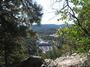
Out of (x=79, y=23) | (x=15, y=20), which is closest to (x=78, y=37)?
(x=79, y=23)

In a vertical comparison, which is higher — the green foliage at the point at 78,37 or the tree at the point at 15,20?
the green foliage at the point at 78,37

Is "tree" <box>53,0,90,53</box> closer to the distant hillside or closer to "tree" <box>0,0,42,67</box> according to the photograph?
the distant hillside

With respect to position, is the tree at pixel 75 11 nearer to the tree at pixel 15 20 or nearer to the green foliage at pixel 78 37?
the green foliage at pixel 78 37

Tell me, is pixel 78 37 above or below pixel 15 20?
above

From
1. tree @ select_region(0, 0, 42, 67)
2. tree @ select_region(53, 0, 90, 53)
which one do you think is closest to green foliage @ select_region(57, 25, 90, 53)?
tree @ select_region(53, 0, 90, 53)

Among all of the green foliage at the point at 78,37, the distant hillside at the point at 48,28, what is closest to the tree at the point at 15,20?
the distant hillside at the point at 48,28

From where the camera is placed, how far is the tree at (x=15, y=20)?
19.9 m

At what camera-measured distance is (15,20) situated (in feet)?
67.3

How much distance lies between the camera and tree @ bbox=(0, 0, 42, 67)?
19.9 metres

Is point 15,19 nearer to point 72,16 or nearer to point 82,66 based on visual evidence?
point 82,66

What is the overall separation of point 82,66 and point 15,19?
1204 centimetres

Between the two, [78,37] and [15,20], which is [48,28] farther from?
[15,20]

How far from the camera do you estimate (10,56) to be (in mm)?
22375

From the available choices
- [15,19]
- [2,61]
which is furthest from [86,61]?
[2,61]
